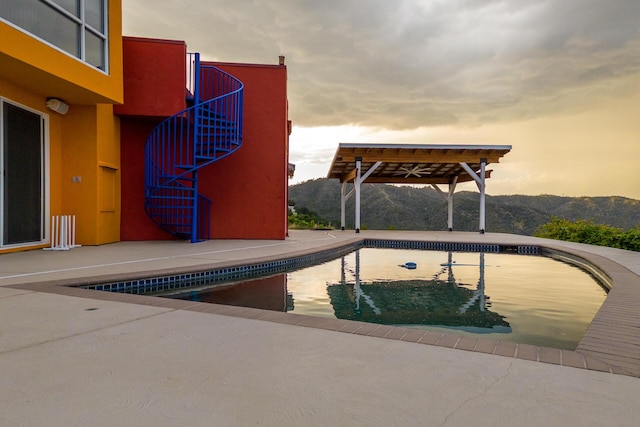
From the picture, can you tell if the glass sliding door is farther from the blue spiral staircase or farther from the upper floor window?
the blue spiral staircase

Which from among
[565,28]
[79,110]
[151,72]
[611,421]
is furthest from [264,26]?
[611,421]

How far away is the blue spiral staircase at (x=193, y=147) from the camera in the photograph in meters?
7.97

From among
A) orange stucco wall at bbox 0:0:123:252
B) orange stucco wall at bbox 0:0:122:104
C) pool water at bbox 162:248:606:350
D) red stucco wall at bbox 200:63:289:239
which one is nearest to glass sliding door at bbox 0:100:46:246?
orange stucco wall at bbox 0:0:123:252

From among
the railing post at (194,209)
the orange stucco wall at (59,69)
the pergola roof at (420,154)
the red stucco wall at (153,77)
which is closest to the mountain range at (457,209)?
the pergola roof at (420,154)

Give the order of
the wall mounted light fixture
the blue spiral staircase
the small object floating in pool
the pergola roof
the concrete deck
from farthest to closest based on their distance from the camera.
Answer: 1. the pergola roof
2. the blue spiral staircase
3. the wall mounted light fixture
4. the small object floating in pool
5. the concrete deck

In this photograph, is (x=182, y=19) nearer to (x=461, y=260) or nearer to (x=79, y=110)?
(x=79, y=110)

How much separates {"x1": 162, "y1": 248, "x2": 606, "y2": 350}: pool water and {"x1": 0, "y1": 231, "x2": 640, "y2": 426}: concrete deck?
2.49 feet

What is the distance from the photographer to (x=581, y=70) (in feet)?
36.4

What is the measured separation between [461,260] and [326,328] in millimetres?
5719

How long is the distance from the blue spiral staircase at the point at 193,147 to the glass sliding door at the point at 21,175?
178 cm

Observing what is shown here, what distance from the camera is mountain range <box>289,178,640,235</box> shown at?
25.9m

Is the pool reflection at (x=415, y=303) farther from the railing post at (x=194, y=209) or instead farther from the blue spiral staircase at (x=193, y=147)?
the blue spiral staircase at (x=193, y=147)

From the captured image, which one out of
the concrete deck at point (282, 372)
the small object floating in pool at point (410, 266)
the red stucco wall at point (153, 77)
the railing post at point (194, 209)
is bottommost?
the small object floating in pool at point (410, 266)

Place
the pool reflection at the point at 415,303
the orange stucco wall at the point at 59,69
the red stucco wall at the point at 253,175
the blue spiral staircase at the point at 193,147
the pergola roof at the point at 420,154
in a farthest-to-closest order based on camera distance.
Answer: the pergola roof at the point at 420,154 → the red stucco wall at the point at 253,175 → the blue spiral staircase at the point at 193,147 → the orange stucco wall at the point at 59,69 → the pool reflection at the point at 415,303
